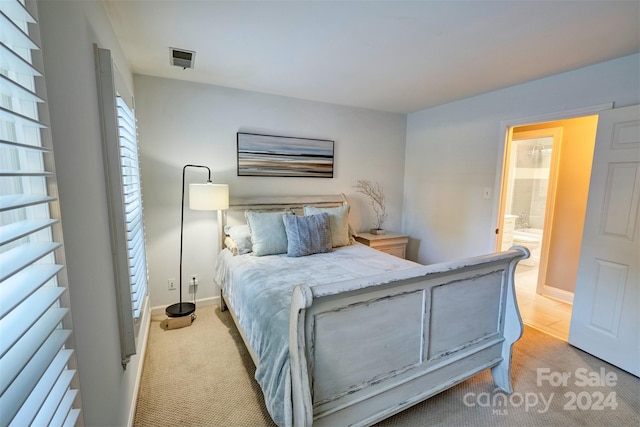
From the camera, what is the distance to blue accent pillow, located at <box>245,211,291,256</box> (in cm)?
281

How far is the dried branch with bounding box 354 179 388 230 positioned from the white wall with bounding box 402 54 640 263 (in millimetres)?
417

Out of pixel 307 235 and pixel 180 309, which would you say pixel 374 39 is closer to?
pixel 307 235

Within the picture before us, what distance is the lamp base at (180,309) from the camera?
2789 mm

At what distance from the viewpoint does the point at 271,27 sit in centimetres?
188

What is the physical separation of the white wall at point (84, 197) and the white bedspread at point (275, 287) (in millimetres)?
705

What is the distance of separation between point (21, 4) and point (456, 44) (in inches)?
89.7

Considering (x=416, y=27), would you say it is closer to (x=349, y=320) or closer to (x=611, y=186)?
(x=349, y=320)

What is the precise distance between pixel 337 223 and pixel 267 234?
801mm

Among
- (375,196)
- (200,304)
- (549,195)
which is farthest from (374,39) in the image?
(549,195)

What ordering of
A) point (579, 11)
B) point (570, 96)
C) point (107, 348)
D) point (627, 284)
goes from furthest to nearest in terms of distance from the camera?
point (570, 96), point (627, 284), point (579, 11), point (107, 348)

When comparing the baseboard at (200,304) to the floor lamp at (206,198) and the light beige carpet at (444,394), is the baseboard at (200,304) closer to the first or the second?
the floor lamp at (206,198)

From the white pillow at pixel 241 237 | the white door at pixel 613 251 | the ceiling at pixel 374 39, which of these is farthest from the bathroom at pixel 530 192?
the white pillow at pixel 241 237

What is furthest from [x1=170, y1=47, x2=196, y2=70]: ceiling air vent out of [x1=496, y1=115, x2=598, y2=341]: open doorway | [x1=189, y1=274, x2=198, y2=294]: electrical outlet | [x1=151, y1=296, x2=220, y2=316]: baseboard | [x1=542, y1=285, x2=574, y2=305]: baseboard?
[x1=542, y1=285, x2=574, y2=305]: baseboard

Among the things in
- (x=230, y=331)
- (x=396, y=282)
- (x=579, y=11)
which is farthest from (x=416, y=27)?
(x=230, y=331)
